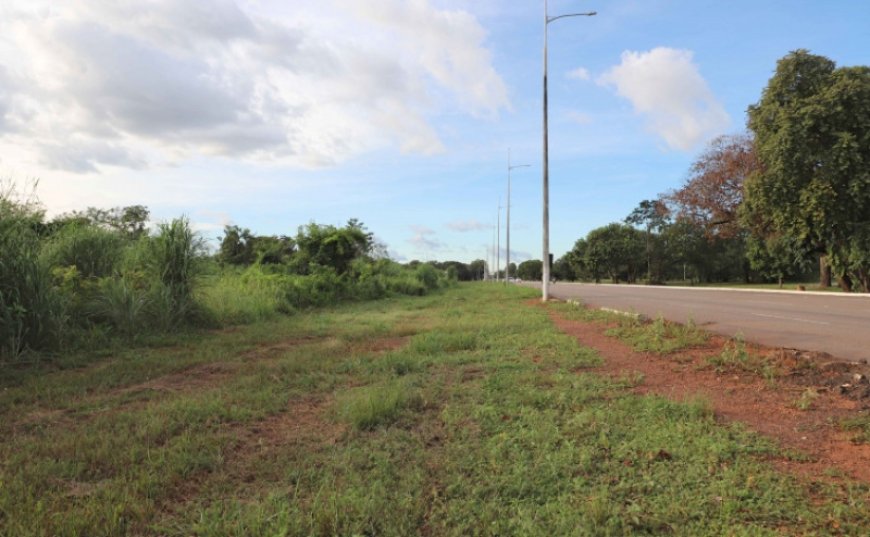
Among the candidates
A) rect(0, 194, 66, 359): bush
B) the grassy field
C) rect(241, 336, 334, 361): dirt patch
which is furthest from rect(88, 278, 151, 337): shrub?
the grassy field

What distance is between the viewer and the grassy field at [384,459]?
10.2ft

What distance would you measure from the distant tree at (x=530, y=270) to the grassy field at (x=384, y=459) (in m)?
141

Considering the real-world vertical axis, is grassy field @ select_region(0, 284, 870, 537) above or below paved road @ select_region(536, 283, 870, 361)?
below

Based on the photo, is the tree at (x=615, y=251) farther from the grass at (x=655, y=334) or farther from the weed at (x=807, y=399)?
the weed at (x=807, y=399)

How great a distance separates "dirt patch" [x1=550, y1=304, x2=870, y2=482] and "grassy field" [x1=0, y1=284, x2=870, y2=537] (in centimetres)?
34

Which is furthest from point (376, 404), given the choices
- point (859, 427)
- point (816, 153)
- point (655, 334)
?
point (816, 153)

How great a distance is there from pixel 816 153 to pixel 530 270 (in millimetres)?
126757

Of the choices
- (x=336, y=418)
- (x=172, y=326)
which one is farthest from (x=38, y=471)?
(x=172, y=326)

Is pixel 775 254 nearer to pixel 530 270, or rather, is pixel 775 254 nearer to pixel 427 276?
pixel 427 276

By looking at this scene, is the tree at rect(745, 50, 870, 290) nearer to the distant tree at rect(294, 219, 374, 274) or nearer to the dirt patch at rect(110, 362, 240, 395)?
the distant tree at rect(294, 219, 374, 274)

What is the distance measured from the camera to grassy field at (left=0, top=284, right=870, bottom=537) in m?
3.11

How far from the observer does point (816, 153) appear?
26047 mm

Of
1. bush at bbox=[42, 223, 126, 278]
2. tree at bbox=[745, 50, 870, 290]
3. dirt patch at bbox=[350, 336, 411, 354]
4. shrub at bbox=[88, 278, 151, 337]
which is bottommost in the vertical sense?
dirt patch at bbox=[350, 336, 411, 354]

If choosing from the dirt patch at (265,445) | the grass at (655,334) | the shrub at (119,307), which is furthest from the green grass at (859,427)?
the shrub at (119,307)
